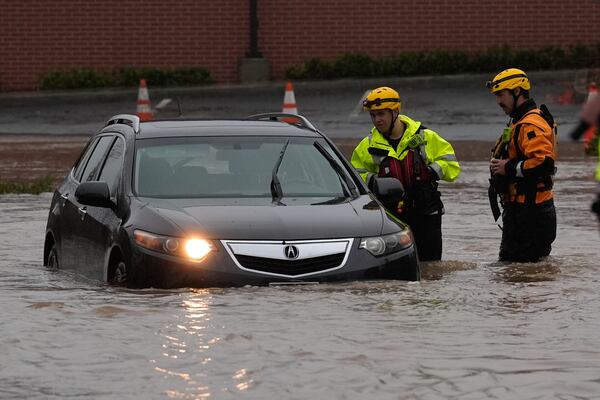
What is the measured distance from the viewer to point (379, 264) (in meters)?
9.55

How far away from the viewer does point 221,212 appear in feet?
31.9

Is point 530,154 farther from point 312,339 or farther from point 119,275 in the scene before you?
point 312,339

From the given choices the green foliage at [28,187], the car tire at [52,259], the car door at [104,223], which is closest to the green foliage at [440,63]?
the green foliage at [28,187]

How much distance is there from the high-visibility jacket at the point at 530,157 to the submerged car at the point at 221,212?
39.5 inches

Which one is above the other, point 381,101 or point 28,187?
point 381,101

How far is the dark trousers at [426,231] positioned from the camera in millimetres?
11672

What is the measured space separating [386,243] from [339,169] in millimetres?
1231

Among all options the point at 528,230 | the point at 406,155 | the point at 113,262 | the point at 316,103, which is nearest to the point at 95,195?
the point at 113,262

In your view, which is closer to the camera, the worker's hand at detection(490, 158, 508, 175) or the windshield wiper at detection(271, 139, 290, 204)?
the windshield wiper at detection(271, 139, 290, 204)

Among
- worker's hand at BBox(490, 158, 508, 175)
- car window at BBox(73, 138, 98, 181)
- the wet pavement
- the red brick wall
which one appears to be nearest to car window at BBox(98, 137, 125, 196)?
car window at BBox(73, 138, 98, 181)

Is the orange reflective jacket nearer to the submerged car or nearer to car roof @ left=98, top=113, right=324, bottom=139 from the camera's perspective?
the submerged car

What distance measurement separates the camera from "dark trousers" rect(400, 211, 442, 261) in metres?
11.7

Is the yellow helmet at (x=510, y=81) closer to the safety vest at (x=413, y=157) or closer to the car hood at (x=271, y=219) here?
the safety vest at (x=413, y=157)

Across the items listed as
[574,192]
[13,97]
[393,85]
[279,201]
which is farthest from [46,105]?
[279,201]
